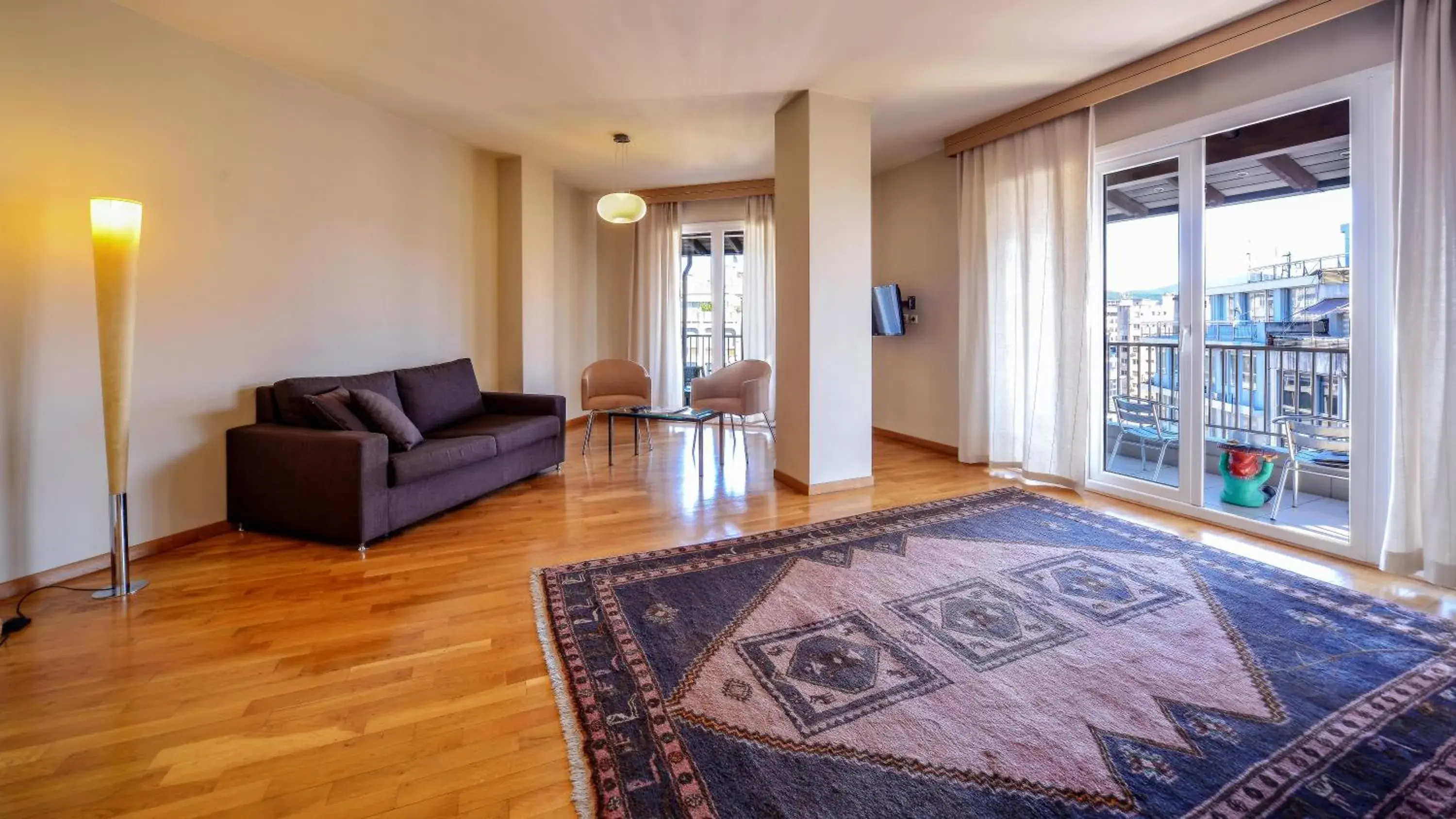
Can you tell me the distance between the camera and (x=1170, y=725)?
1.61 metres

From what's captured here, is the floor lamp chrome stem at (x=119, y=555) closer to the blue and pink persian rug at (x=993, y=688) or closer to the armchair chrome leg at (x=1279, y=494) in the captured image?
the blue and pink persian rug at (x=993, y=688)

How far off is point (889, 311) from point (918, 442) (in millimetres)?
1339

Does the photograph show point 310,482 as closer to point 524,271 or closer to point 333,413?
point 333,413

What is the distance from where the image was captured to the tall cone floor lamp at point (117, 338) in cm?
252

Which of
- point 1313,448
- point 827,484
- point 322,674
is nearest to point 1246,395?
point 1313,448

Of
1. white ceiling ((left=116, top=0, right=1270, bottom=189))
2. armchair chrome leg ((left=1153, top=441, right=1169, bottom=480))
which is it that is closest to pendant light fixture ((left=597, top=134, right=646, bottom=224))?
white ceiling ((left=116, top=0, right=1270, bottom=189))

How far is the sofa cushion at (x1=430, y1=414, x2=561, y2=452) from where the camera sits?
3.97 m

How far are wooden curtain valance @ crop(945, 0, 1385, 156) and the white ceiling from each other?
0.27 ft

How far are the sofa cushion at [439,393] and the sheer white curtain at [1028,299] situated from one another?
13.6 feet

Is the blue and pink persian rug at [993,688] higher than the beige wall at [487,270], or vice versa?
the beige wall at [487,270]

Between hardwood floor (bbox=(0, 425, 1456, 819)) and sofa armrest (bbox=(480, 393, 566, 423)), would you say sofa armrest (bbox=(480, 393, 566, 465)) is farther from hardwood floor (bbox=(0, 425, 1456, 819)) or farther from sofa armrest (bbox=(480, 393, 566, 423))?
hardwood floor (bbox=(0, 425, 1456, 819))

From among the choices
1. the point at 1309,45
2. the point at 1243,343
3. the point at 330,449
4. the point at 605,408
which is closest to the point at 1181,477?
the point at 1243,343

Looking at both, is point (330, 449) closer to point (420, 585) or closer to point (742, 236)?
point (420, 585)

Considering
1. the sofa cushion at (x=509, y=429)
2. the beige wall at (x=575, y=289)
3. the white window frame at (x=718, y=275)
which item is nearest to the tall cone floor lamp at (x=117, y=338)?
the sofa cushion at (x=509, y=429)
